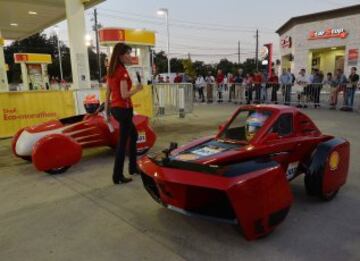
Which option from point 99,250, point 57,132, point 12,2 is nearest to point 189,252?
point 99,250

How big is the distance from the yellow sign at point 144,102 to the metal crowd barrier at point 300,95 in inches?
249

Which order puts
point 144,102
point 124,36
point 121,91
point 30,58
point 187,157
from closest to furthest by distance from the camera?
point 187,157 < point 121,91 < point 144,102 < point 124,36 < point 30,58

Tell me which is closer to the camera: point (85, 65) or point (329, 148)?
point (329, 148)

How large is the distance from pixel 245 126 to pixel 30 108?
6540 millimetres

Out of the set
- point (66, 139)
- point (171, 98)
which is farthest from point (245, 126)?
point (171, 98)

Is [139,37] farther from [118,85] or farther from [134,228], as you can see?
[134,228]

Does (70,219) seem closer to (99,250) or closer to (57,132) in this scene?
(99,250)

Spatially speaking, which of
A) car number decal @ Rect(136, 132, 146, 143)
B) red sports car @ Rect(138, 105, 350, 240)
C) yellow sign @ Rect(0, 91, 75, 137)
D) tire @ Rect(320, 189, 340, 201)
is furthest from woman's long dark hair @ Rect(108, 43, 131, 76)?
yellow sign @ Rect(0, 91, 75, 137)

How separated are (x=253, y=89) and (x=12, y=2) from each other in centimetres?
1060

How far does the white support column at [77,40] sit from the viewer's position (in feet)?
30.7

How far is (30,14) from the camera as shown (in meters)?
13.5

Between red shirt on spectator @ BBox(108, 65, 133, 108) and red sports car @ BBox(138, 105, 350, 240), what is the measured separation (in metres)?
1.03

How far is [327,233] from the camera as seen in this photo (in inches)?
115

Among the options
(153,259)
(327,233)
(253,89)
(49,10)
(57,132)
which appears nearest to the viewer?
(153,259)
